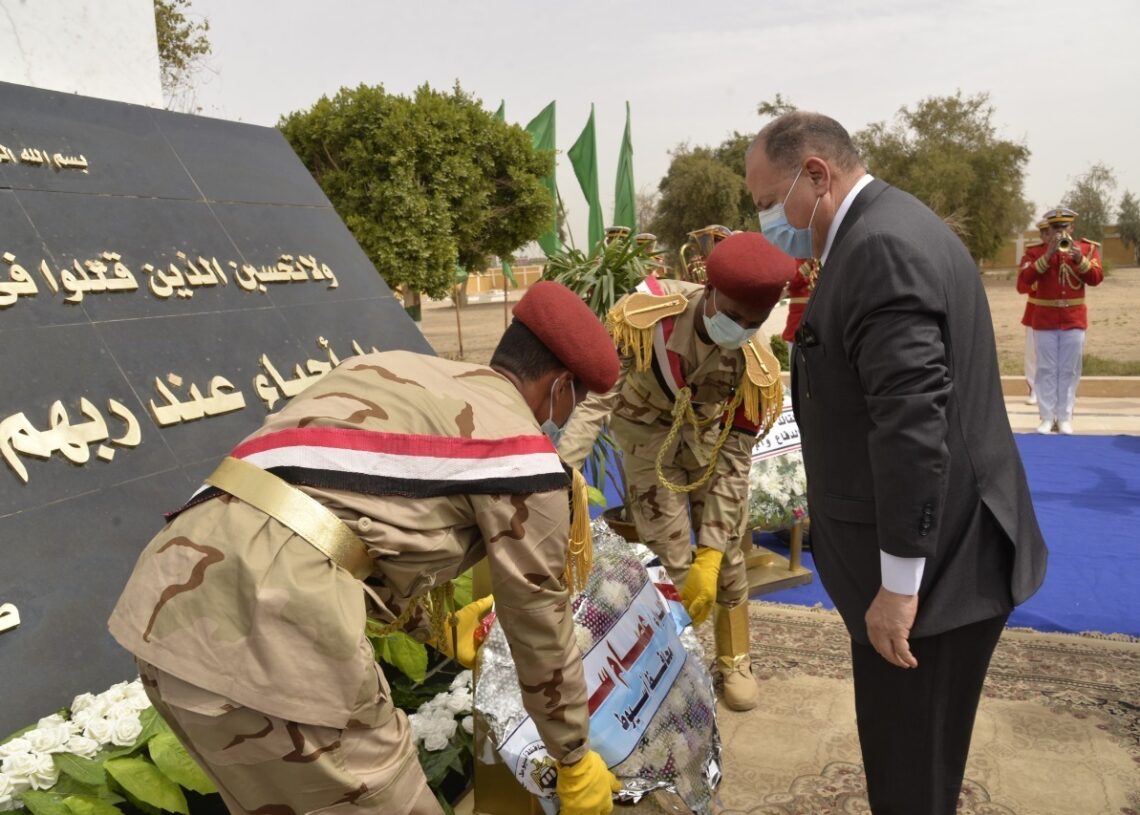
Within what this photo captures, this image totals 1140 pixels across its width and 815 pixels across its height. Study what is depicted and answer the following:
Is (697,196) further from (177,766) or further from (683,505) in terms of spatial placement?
(177,766)

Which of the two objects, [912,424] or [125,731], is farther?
[125,731]

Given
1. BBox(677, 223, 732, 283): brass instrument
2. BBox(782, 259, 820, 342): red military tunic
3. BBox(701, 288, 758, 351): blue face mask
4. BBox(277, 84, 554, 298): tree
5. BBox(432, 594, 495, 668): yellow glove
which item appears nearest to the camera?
BBox(432, 594, 495, 668): yellow glove

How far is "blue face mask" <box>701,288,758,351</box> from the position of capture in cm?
293

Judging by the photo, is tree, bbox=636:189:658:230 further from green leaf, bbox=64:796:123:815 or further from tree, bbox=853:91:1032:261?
green leaf, bbox=64:796:123:815

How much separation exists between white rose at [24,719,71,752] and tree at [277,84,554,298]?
30.6 ft

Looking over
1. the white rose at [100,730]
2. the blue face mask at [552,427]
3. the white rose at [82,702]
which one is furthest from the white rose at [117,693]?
the blue face mask at [552,427]

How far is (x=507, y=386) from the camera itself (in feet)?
5.58

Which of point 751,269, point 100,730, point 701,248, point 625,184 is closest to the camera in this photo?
point 100,730

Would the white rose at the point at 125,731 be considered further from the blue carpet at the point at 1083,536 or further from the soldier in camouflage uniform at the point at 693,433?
the blue carpet at the point at 1083,536

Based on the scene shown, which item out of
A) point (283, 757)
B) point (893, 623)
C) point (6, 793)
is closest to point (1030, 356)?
point (893, 623)

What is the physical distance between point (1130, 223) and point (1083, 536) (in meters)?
40.8

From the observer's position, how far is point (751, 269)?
2.73 m

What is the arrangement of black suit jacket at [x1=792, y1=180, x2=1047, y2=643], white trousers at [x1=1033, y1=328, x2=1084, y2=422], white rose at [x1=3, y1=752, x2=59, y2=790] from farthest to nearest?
white trousers at [x1=1033, y1=328, x2=1084, y2=422] < white rose at [x1=3, y1=752, x2=59, y2=790] < black suit jacket at [x1=792, y1=180, x2=1047, y2=643]

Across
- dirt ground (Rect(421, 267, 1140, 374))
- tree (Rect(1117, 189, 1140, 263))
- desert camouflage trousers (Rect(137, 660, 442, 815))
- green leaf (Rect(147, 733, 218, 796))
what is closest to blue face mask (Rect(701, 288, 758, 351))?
desert camouflage trousers (Rect(137, 660, 442, 815))
